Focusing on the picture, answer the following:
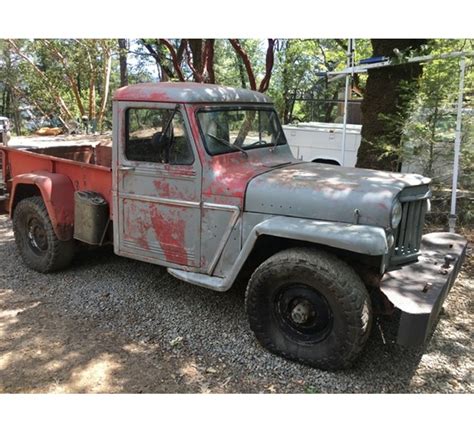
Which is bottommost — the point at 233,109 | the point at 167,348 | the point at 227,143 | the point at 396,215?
the point at 167,348

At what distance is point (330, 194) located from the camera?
3428mm

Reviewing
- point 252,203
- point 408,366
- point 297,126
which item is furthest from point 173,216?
point 297,126

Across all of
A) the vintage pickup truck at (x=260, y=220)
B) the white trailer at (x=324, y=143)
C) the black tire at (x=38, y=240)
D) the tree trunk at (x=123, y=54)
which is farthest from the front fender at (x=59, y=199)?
the tree trunk at (x=123, y=54)

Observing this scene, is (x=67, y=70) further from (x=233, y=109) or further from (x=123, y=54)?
(x=233, y=109)

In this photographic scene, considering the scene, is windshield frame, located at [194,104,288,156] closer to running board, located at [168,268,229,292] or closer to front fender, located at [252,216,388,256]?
Answer: front fender, located at [252,216,388,256]

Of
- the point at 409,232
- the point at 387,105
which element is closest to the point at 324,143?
the point at 387,105

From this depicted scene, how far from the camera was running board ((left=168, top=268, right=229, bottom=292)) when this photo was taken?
3758mm

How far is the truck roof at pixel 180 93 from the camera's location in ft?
13.0

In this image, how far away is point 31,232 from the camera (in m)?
5.33

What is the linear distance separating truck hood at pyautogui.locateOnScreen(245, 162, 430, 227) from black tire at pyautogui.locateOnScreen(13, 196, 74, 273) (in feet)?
8.11

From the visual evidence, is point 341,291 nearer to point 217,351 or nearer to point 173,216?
point 217,351

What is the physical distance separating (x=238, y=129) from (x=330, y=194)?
1239 mm

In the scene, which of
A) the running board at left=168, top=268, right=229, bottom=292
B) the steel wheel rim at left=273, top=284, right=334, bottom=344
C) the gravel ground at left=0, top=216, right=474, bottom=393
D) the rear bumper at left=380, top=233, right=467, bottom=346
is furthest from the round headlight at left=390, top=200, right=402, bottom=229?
the running board at left=168, top=268, right=229, bottom=292

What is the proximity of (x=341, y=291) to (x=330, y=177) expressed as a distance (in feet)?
3.41
